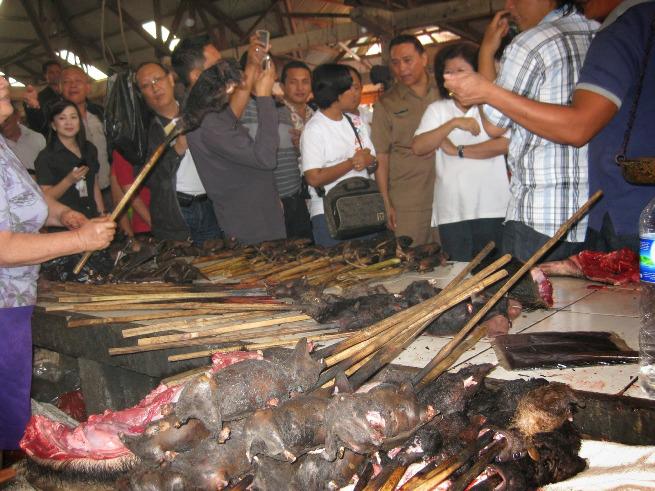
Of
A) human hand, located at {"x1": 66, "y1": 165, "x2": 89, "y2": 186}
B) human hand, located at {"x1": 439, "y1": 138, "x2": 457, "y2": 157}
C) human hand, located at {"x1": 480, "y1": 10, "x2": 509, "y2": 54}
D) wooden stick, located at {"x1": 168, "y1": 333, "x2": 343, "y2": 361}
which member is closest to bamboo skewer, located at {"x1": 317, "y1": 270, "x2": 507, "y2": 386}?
wooden stick, located at {"x1": 168, "y1": 333, "x2": 343, "y2": 361}

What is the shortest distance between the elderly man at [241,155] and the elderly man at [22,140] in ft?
11.2

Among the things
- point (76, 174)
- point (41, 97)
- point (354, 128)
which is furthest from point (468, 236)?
point (41, 97)

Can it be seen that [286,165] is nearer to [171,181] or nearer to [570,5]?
[171,181]

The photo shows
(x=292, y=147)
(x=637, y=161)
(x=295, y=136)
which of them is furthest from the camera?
(x=295, y=136)

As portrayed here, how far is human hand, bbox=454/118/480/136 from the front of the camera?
450 centimetres

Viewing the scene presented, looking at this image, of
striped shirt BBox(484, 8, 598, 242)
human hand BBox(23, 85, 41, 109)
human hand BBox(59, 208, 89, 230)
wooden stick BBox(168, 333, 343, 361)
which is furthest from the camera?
human hand BBox(23, 85, 41, 109)

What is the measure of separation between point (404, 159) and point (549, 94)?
8.62 feet

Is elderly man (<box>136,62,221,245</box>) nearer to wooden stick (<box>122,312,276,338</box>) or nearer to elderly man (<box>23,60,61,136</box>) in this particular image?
elderly man (<box>23,60,61,136</box>)

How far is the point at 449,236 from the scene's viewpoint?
15.8 ft

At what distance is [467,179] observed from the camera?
4.63 metres

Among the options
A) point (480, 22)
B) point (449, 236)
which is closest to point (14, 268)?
point (449, 236)

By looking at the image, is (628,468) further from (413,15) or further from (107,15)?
(107,15)

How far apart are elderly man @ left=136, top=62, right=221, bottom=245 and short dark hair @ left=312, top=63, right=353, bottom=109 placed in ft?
4.67

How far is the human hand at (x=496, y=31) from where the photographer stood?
3.42 metres
